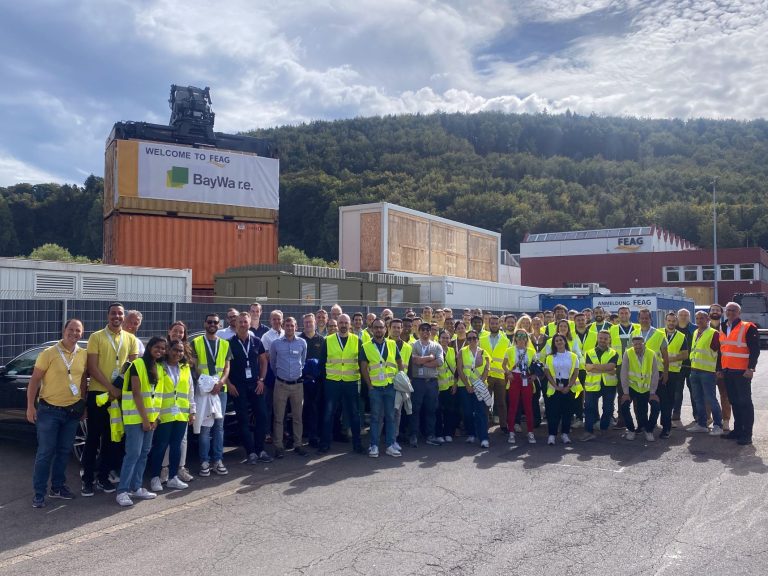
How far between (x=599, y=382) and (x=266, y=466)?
4824 mm

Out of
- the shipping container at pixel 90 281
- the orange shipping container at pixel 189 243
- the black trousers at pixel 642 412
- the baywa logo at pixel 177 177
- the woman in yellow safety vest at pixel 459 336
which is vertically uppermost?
the baywa logo at pixel 177 177

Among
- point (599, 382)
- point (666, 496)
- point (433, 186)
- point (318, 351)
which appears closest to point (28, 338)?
point (318, 351)

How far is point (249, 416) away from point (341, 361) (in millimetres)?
1325

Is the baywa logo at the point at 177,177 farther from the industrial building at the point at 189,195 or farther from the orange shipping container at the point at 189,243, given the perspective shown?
the orange shipping container at the point at 189,243

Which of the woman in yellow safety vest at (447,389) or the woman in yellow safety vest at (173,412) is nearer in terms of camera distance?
the woman in yellow safety vest at (173,412)

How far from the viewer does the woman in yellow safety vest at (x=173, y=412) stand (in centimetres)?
668

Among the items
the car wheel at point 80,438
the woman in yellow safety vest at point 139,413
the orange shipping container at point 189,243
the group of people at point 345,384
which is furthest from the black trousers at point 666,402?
the orange shipping container at point 189,243

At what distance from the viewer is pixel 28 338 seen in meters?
11.8

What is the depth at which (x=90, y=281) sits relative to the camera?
1470 centimetres

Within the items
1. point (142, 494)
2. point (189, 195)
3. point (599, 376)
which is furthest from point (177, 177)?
point (142, 494)

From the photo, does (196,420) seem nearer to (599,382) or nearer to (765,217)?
(599,382)

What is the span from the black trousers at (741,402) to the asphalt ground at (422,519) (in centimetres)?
57

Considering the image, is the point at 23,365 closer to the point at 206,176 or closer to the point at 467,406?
the point at 467,406

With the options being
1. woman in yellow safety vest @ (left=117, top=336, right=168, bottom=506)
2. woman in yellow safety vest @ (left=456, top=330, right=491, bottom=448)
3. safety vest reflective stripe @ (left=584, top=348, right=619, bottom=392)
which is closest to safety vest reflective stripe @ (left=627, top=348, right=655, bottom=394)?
safety vest reflective stripe @ (left=584, top=348, right=619, bottom=392)
